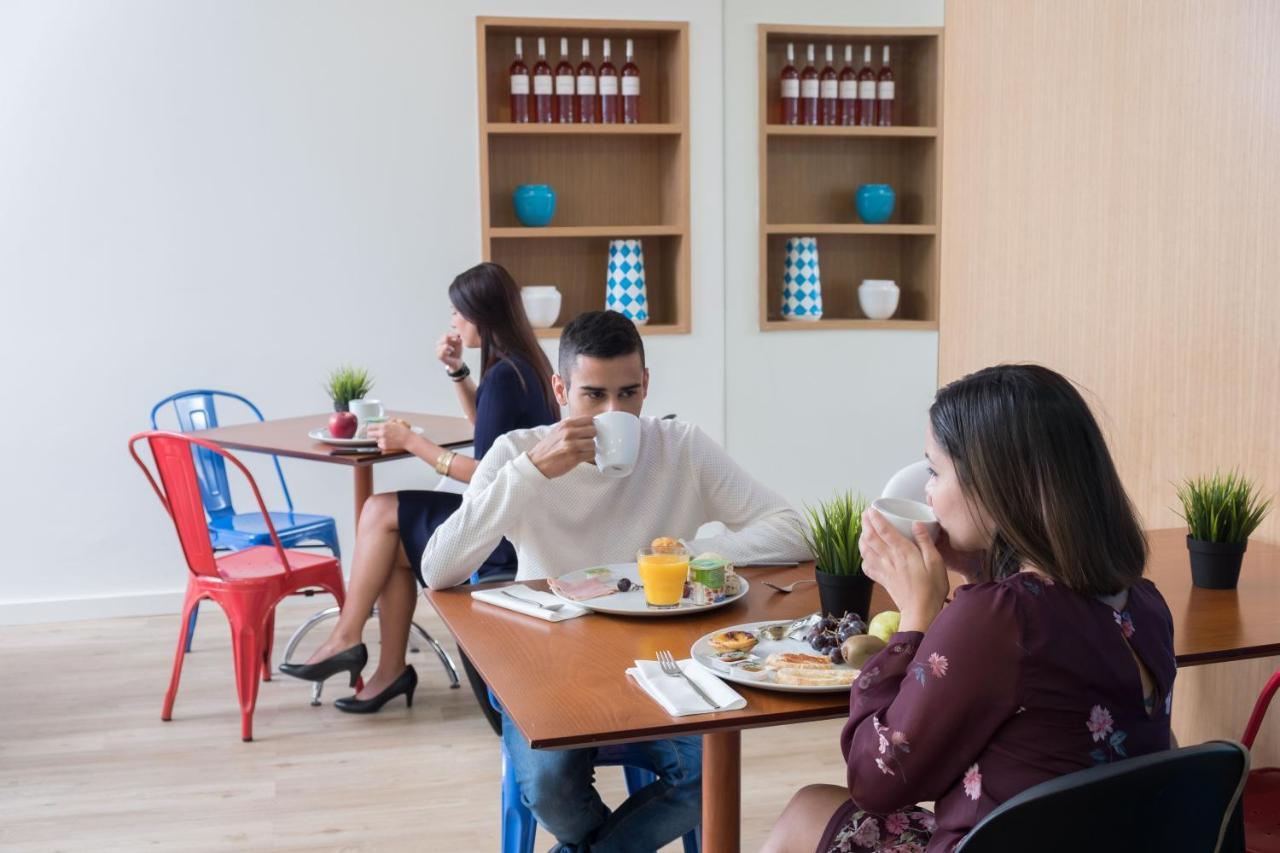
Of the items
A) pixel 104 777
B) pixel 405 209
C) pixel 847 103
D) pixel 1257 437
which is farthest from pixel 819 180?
pixel 104 777

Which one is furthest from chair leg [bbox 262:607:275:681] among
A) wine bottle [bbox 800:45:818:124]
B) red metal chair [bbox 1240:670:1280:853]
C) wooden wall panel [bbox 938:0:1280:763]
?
red metal chair [bbox 1240:670:1280:853]

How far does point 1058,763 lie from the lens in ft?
3.92

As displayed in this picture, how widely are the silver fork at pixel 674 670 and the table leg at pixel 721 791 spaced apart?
0.42 ft

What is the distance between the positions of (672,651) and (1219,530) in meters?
0.87

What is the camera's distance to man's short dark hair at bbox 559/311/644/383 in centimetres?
224

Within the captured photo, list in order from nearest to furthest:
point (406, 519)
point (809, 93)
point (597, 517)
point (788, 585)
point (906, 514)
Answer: point (906, 514) < point (788, 585) < point (597, 517) < point (406, 519) < point (809, 93)

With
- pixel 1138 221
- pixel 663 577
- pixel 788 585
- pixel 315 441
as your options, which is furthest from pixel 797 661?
pixel 315 441

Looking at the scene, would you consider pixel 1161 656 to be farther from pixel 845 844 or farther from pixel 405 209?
pixel 405 209

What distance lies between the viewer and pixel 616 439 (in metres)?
1.96

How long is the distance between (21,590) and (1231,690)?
12.7ft

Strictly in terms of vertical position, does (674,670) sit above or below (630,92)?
below

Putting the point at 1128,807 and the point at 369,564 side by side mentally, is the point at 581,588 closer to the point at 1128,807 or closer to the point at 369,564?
the point at 1128,807

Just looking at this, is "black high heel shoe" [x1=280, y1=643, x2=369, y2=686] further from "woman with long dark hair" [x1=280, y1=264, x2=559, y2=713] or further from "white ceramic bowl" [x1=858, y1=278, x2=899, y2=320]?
"white ceramic bowl" [x1=858, y1=278, x2=899, y2=320]

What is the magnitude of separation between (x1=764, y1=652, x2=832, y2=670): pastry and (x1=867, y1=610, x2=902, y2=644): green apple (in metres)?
0.09
